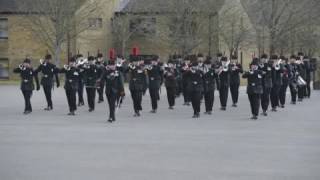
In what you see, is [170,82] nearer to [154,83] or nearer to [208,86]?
[154,83]

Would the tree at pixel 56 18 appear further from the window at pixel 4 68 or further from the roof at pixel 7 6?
the window at pixel 4 68

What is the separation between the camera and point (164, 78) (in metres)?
26.6

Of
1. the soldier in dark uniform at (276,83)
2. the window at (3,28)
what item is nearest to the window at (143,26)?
the window at (3,28)

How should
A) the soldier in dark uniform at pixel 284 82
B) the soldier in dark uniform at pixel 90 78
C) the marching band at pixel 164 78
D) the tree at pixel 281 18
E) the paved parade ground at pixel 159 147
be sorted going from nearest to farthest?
A: 1. the paved parade ground at pixel 159 147
2. the marching band at pixel 164 78
3. the soldier in dark uniform at pixel 90 78
4. the soldier in dark uniform at pixel 284 82
5. the tree at pixel 281 18

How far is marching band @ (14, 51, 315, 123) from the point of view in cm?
2041

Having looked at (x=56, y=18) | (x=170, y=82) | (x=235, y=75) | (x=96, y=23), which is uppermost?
(x=96, y=23)

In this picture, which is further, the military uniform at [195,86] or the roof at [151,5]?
the roof at [151,5]

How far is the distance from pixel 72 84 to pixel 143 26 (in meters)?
33.6

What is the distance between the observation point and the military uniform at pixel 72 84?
2211 cm

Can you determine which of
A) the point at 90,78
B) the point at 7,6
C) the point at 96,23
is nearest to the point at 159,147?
the point at 90,78

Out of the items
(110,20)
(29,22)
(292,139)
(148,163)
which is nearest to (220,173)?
(148,163)

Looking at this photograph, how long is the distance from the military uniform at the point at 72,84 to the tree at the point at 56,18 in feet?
83.6

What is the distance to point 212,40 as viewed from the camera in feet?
168

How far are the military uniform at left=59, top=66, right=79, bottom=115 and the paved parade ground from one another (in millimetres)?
484
